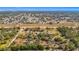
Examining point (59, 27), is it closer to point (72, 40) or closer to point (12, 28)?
point (72, 40)

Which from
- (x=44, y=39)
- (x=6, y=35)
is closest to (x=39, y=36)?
(x=44, y=39)

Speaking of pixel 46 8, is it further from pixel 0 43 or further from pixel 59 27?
pixel 0 43

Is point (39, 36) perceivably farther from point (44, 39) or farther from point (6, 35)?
point (6, 35)
